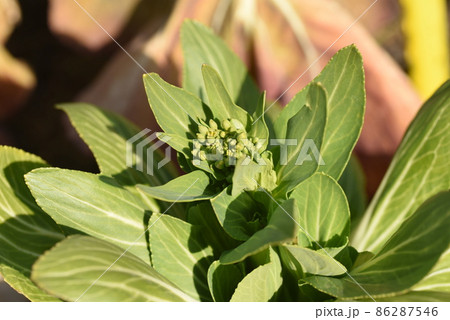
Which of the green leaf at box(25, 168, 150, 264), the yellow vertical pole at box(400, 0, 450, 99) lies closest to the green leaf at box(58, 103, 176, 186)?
the green leaf at box(25, 168, 150, 264)

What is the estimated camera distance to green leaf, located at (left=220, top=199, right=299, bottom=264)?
27cm

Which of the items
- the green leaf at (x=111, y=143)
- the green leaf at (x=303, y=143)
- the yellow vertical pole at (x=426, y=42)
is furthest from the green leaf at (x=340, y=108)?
the yellow vertical pole at (x=426, y=42)

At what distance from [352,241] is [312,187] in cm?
11

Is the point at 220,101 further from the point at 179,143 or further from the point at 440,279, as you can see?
the point at 440,279

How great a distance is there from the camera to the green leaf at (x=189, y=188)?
31 cm

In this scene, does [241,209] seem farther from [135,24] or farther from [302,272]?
[135,24]

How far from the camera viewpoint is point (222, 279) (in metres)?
0.35

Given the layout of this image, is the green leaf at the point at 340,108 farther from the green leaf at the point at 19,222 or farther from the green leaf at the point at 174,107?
the green leaf at the point at 19,222

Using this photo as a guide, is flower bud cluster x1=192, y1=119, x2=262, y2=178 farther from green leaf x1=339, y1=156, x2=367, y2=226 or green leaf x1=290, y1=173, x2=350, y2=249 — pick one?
green leaf x1=339, y1=156, x2=367, y2=226

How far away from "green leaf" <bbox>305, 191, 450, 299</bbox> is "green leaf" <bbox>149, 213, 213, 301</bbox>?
8 centimetres

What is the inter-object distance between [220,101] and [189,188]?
0.06 metres

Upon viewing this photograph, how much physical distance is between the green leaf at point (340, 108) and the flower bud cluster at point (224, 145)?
5cm
